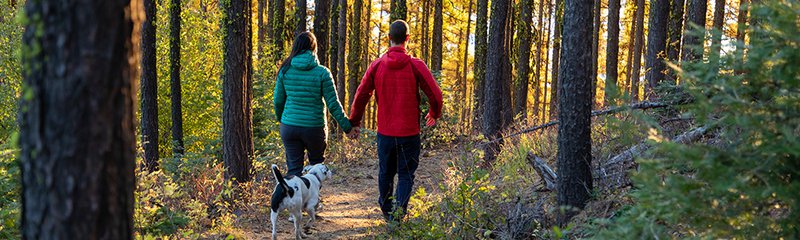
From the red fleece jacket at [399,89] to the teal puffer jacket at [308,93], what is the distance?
1.89 ft

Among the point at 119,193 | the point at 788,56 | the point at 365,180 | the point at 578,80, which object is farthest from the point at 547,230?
the point at 365,180

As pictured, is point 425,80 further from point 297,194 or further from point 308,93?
point 297,194

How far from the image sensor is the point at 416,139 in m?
6.89

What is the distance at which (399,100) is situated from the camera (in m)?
6.71

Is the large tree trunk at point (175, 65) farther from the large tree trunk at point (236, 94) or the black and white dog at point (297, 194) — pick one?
the black and white dog at point (297, 194)

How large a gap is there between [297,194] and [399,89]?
1.55 m

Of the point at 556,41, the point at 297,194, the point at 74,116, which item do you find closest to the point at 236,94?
the point at 297,194

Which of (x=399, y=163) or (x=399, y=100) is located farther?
(x=399, y=163)

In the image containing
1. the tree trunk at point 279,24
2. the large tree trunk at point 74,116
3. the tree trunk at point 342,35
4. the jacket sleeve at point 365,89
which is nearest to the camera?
the large tree trunk at point 74,116

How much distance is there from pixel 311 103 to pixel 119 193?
4.74 meters

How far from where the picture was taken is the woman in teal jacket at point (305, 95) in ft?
23.4

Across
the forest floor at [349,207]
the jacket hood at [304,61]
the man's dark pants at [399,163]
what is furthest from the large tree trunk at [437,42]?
the man's dark pants at [399,163]

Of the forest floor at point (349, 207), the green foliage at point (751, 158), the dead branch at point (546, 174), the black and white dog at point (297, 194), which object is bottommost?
the forest floor at point (349, 207)

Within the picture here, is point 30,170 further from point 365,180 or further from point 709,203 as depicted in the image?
point 365,180
